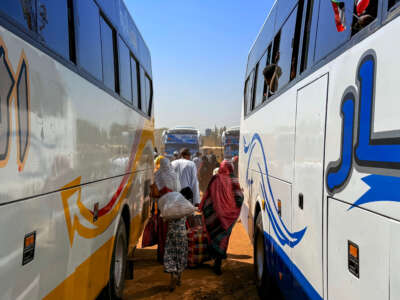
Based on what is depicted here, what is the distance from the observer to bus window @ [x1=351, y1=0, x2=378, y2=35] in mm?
2100

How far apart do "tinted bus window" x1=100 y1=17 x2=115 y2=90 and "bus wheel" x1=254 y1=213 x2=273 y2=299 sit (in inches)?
106

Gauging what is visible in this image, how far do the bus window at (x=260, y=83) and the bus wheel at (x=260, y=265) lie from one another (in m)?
1.74

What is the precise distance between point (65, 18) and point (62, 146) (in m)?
0.94

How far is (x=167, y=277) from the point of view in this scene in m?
5.91

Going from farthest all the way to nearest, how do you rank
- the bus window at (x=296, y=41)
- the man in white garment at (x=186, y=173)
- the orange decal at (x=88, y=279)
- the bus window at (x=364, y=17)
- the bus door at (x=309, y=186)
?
the man in white garment at (x=186, y=173) < the bus window at (x=296, y=41) < the bus door at (x=309, y=186) < the orange decal at (x=88, y=279) < the bus window at (x=364, y=17)

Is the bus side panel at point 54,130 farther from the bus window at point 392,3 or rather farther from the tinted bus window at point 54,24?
the bus window at point 392,3

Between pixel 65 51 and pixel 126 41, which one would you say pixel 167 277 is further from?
pixel 65 51

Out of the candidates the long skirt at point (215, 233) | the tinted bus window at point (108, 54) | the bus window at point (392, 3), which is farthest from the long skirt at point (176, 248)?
the bus window at point (392, 3)

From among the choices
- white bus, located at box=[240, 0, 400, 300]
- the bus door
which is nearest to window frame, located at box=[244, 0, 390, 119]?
white bus, located at box=[240, 0, 400, 300]

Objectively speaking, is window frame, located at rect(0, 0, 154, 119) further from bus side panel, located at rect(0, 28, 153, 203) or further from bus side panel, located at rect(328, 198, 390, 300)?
bus side panel, located at rect(328, 198, 390, 300)

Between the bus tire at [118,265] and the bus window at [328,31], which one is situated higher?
the bus window at [328,31]

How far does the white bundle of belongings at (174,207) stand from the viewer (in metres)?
5.21

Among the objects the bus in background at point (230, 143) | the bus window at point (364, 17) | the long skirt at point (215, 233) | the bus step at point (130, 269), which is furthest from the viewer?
the bus in background at point (230, 143)

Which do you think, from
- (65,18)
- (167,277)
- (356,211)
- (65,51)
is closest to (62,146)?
(65,51)
